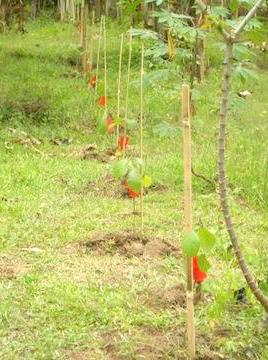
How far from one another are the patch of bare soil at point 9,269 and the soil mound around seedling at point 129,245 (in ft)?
1.75

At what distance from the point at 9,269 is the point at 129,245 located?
85 centimetres

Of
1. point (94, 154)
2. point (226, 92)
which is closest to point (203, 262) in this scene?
point (226, 92)

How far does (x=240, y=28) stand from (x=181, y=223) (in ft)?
9.54

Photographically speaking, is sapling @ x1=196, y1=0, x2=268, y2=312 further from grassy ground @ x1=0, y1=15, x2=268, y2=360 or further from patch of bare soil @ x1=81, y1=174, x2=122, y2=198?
patch of bare soil @ x1=81, y1=174, x2=122, y2=198

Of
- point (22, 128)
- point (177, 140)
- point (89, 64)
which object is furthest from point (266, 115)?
point (22, 128)

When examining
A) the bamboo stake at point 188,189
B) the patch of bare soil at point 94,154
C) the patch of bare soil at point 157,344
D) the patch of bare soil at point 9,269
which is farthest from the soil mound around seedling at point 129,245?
the patch of bare soil at point 94,154

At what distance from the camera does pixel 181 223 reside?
17.7 ft

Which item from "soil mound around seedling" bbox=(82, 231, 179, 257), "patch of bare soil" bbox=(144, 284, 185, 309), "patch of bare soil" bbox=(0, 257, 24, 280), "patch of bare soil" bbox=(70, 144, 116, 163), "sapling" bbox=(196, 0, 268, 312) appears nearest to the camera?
"sapling" bbox=(196, 0, 268, 312)

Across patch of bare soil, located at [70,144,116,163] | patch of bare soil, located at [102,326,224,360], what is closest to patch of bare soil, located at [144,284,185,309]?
patch of bare soil, located at [102,326,224,360]

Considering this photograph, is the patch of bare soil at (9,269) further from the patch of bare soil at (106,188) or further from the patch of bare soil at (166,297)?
the patch of bare soil at (106,188)

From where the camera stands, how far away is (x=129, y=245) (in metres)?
4.66

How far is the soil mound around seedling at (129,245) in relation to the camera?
456 cm

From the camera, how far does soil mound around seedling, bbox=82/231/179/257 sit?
4559mm

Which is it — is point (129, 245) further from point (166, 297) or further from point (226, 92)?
point (226, 92)
